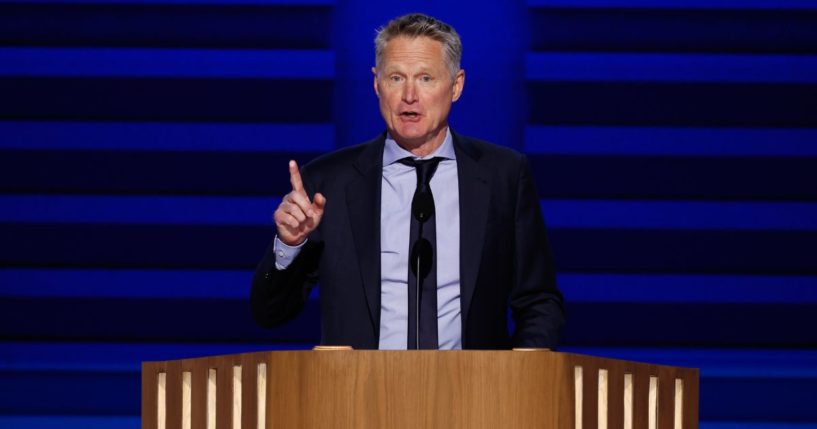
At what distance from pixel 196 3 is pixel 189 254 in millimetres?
808

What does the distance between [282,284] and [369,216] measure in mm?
218

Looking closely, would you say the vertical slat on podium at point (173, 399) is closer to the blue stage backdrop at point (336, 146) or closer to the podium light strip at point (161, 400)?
the podium light strip at point (161, 400)

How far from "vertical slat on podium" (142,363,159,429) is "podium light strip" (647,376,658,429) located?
681 mm

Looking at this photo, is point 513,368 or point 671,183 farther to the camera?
point 671,183

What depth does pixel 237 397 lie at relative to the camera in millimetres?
1595

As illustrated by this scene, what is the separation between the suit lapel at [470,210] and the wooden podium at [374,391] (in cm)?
53

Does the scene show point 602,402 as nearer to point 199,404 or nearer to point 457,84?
point 199,404

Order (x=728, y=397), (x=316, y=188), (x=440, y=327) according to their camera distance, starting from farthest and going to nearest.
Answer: (x=728, y=397)
(x=316, y=188)
(x=440, y=327)

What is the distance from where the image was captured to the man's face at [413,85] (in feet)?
7.16

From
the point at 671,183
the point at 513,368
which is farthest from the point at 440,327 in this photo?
the point at 671,183

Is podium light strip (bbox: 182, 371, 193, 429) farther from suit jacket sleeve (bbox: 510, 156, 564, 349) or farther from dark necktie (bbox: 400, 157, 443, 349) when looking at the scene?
suit jacket sleeve (bbox: 510, 156, 564, 349)

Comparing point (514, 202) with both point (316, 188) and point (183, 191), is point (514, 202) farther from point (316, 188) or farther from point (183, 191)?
point (183, 191)

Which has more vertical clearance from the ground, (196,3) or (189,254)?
(196,3)

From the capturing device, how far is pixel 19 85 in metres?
3.79
